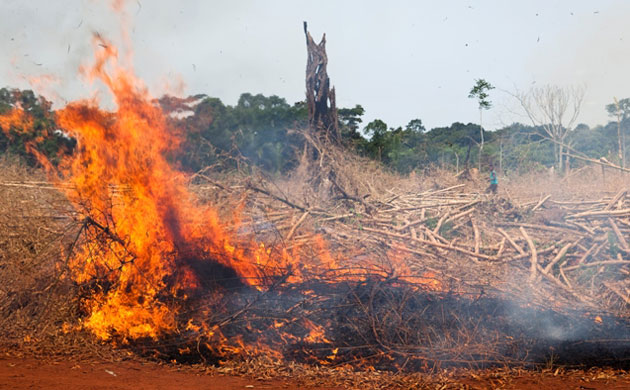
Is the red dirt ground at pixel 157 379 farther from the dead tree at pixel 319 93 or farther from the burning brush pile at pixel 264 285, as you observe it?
the dead tree at pixel 319 93

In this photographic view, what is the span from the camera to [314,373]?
448 cm

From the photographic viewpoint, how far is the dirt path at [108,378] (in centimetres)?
398

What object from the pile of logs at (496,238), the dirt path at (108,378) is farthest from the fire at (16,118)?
the pile of logs at (496,238)

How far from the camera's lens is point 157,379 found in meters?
4.25

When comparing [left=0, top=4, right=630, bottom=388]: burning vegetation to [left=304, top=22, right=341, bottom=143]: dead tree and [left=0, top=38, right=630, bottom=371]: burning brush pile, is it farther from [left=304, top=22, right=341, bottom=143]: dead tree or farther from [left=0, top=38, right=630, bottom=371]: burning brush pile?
[left=304, top=22, right=341, bottom=143]: dead tree

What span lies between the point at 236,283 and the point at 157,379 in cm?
185

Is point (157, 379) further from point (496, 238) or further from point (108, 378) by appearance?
point (496, 238)

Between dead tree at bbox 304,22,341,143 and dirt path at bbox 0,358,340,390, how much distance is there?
33.6ft

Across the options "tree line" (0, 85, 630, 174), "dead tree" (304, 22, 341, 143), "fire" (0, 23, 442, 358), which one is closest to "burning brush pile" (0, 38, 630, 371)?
"fire" (0, 23, 442, 358)

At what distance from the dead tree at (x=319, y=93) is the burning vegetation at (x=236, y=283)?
689cm

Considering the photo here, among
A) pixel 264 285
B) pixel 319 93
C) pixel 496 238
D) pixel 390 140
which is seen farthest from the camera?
pixel 390 140

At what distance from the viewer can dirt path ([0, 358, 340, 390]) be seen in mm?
3977

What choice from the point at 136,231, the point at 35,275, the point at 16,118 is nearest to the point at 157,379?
the point at 136,231

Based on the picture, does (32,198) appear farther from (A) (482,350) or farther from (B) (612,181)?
(B) (612,181)
